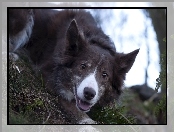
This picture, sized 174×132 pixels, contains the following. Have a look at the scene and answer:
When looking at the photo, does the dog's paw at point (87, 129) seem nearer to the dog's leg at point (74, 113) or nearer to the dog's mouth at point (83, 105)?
the dog's leg at point (74, 113)

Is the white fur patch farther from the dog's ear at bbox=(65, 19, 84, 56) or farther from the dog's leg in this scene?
the dog's ear at bbox=(65, 19, 84, 56)

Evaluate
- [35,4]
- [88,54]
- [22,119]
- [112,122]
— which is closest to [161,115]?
[112,122]

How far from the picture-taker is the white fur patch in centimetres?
393

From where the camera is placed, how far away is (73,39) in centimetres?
397

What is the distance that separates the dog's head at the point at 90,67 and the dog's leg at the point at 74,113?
47mm

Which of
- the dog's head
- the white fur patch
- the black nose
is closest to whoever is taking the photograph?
the black nose

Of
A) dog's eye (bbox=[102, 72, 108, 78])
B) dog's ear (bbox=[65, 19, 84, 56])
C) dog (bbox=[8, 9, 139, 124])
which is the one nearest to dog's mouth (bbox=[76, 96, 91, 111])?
dog (bbox=[8, 9, 139, 124])

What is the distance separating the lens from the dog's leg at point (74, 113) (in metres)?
3.96

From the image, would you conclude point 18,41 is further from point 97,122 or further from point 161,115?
point 161,115

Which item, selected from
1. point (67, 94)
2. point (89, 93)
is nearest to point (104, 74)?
point (89, 93)

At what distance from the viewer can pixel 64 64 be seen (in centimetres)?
397

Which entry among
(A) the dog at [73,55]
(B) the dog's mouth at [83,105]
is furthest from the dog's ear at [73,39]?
(B) the dog's mouth at [83,105]

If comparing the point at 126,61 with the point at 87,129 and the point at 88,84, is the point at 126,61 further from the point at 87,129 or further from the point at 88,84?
the point at 87,129

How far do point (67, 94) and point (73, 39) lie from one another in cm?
46
